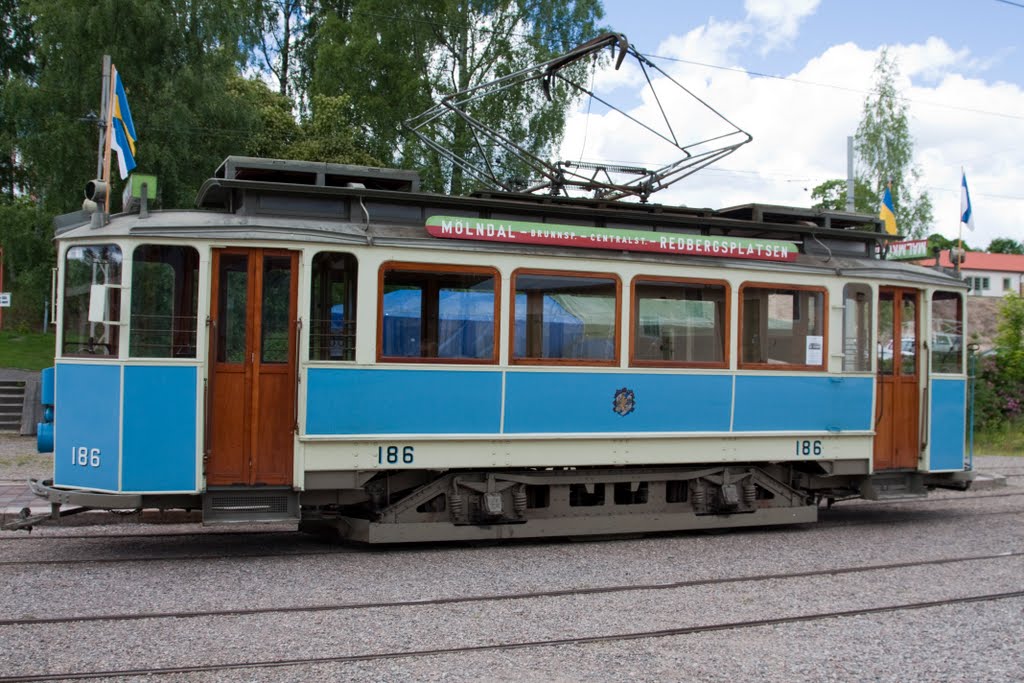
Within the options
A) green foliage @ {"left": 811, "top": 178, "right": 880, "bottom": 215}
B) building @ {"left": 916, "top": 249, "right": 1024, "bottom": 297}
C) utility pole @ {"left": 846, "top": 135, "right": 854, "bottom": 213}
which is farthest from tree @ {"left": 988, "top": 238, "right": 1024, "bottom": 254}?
utility pole @ {"left": 846, "top": 135, "right": 854, "bottom": 213}

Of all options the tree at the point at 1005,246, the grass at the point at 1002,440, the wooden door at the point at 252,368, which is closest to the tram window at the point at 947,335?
the wooden door at the point at 252,368

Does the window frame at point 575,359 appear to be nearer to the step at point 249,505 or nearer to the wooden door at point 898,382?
the step at point 249,505

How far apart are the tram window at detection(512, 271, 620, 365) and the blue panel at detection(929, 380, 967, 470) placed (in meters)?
4.09

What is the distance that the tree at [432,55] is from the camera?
27984 millimetres

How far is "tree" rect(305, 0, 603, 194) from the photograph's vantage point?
91.8 feet

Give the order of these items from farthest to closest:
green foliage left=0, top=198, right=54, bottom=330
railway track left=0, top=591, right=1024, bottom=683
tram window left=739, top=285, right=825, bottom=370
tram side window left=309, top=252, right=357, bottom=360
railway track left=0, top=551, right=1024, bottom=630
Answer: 1. green foliage left=0, top=198, right=54, bottom=330
2. tram window left=739, top=285, right=825, bottom=370
3. tram side window left=309, top=252, right=357, bottom=360
4. railway track left=0, top=551, right=1024, bottom=630
5. railway track left=0, top=591, right=1024, bottom=683

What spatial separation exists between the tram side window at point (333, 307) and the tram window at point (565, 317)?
1.50 m

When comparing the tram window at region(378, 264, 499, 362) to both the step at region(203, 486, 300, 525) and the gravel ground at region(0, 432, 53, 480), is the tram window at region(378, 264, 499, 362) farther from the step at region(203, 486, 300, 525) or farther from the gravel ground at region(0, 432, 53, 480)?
the gravel ground at region(0, 432, 53, 480)

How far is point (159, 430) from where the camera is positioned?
7.80 meters

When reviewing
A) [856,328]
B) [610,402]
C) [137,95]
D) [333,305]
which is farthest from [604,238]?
[137,95]

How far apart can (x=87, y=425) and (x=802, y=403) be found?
22.1 feet

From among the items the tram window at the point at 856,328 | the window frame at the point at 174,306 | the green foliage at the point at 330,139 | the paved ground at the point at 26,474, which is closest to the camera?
the window frame at the point at 174,306

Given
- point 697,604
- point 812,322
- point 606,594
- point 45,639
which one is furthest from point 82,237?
point 812,322

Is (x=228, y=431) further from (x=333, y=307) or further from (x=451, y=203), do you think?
(x=451, y=203)
